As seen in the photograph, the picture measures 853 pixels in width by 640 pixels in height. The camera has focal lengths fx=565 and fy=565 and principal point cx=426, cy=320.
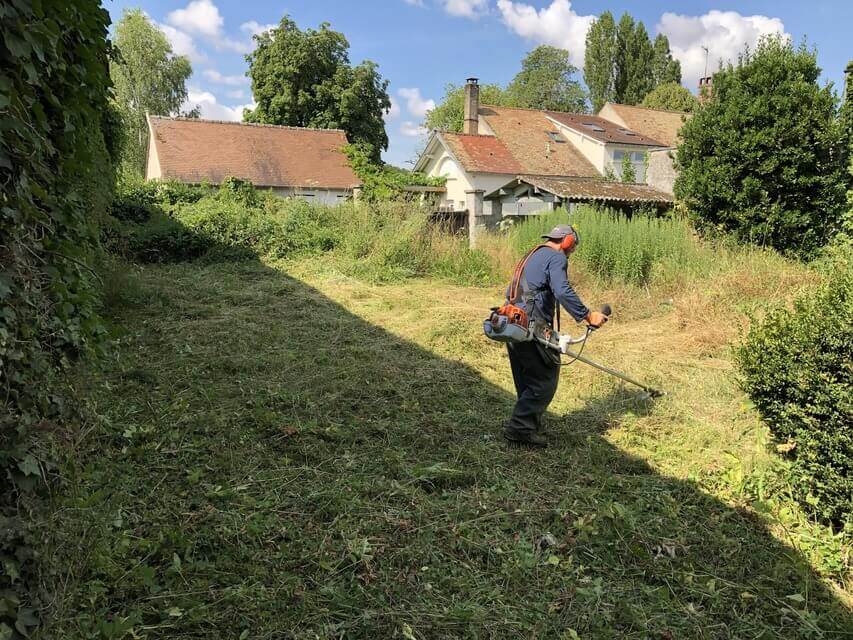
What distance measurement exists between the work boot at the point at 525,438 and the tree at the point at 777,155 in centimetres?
790

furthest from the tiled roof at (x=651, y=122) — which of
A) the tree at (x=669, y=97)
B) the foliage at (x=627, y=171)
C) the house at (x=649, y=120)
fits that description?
the tree at (x=669, y=97)

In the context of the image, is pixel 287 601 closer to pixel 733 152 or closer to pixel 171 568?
pixel 171 568

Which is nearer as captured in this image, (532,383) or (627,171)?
(532,383)

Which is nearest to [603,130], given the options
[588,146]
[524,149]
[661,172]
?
[588,146]

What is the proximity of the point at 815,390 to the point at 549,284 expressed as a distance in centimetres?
184

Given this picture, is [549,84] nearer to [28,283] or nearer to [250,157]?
[250,157]

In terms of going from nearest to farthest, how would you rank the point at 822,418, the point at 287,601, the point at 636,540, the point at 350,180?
the point at 287,601 → the point at 636,540 → the point at 822,418 → the point at 350,180

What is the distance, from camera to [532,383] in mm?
4422

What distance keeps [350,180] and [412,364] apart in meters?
22.9

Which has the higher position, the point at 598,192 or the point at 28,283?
the point at 598,192

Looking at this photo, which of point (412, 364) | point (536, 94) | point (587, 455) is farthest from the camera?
point (536, 94)

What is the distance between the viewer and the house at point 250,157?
82.0 feet

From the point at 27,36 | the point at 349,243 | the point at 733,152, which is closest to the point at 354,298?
the point at 349,243

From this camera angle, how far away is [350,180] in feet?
90.7
